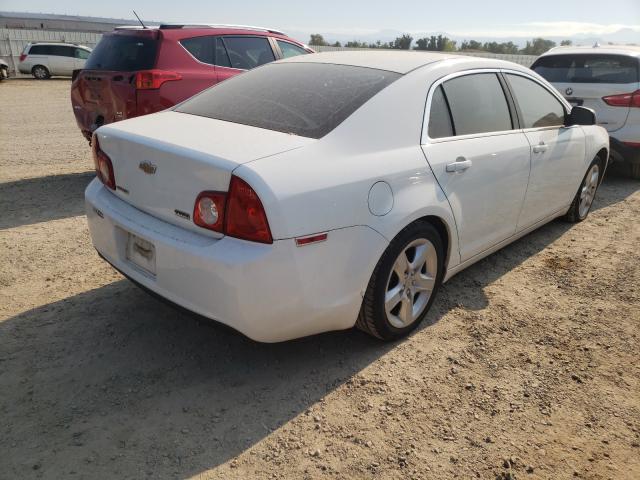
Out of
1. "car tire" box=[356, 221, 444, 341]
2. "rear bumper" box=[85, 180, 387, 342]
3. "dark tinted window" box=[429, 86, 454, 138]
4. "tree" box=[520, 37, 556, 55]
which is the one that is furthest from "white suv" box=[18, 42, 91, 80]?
"tree" box=[520, 37, 556, 55]

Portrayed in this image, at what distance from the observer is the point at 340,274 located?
8.29 feet

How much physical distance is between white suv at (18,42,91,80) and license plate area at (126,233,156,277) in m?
23.7

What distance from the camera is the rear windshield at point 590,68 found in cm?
645

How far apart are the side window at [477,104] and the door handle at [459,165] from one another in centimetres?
20

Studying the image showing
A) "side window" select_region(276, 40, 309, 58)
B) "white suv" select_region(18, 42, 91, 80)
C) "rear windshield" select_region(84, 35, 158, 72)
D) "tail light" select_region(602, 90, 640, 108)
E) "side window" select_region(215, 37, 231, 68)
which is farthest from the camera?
"white suv" select_region(18, 42, 91, 80)

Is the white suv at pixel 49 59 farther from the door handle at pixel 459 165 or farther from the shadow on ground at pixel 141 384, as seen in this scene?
the door handle at pixel 459 165

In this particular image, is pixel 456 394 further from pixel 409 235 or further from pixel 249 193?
pixel 249 193

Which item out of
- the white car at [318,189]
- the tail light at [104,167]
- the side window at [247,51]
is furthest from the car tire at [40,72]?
the tail light at [104,167]

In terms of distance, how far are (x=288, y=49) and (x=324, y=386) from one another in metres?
5.48

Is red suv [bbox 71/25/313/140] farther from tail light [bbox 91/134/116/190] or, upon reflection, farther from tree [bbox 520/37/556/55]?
tree [bbox 520/37/556/55]

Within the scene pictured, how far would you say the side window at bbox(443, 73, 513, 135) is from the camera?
326cm

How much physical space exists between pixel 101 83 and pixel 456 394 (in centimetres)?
485

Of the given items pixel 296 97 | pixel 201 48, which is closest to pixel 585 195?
pixel 296 97

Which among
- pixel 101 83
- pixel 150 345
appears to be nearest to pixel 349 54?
pixel 150 345
